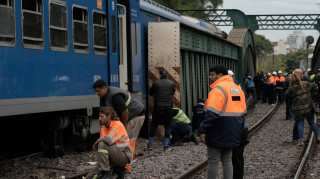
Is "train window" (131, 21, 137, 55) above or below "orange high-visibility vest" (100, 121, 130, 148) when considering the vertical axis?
above

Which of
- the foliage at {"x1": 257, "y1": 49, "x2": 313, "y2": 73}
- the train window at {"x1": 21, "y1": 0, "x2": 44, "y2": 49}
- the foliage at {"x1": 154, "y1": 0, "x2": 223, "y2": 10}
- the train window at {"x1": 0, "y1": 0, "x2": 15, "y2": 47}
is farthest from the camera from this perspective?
the foliage at {"x1": 257, "y1": 49, "x2": 313, "y2": 73}

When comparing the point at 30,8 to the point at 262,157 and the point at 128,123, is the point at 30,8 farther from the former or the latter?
the point at 262,157

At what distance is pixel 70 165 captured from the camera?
10.4 m

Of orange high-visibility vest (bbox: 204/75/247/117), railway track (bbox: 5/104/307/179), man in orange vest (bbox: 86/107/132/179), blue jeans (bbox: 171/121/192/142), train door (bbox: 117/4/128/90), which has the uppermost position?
train door (bbox: 117/4/128/90)

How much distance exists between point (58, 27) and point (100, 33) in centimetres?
166

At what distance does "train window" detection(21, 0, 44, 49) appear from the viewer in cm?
882

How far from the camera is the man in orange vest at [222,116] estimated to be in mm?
6895

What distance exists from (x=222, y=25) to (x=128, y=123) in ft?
165

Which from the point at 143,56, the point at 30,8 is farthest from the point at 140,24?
the point at 30,8

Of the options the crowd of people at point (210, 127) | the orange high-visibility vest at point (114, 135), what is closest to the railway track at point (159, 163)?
the crowd of people at point (210, 127)

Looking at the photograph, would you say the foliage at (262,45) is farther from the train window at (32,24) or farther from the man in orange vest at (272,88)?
the train window at (32,24)

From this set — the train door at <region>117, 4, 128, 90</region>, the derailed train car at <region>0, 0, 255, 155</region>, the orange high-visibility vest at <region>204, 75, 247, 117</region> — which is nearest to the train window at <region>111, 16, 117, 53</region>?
the derailed train car at <region>0, 0, 255, 155</region>

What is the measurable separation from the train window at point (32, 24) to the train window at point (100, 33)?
2.00 meters

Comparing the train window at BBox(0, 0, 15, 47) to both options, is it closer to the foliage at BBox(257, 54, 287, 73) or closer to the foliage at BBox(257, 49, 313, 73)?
the foliage at BBox(257, 49, 313, 73)
